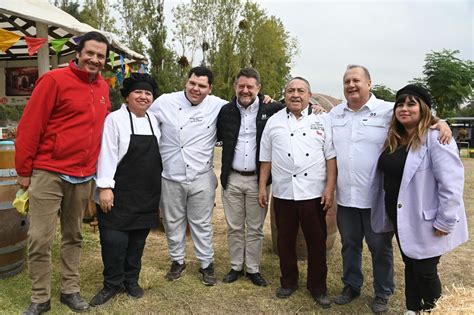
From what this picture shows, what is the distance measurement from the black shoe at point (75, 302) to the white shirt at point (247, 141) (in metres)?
1.64

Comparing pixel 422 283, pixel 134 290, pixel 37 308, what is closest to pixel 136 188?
pixel 134 290

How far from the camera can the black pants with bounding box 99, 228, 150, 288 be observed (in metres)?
3.25

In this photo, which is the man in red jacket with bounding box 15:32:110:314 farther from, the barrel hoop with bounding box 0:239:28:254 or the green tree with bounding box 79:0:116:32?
the green tree with bounding box 79:0:116:32

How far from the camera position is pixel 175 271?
12.7 feet

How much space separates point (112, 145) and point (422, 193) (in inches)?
87.8

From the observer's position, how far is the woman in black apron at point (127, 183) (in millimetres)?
3152

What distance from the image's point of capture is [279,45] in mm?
27375

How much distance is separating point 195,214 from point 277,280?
1.02m

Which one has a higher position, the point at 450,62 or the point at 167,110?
the point at 450,62

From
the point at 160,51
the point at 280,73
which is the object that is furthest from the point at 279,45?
the point at 160,51

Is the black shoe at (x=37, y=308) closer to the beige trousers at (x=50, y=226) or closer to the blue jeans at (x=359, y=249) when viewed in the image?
the beige trousers at (x=50, y=226)

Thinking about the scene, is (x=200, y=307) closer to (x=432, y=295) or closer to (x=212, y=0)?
(x=432, y=295)

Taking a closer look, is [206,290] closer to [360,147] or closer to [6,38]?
[360,147]

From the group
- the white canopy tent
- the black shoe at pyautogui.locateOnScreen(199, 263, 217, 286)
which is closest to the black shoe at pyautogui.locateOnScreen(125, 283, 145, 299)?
the black shoe at pyautogui.locateOnScreen(199, 263, 217, 286)
